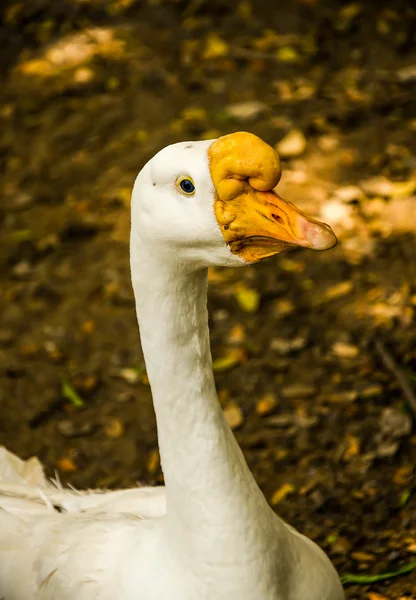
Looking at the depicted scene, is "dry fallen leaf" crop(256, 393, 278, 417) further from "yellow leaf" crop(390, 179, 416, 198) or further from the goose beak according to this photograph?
the goose beak

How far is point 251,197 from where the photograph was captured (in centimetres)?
175

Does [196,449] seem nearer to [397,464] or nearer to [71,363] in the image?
[397,464]

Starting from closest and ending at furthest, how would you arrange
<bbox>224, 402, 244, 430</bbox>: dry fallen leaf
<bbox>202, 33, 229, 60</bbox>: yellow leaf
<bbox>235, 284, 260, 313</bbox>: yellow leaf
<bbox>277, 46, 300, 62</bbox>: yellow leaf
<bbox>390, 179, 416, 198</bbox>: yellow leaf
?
<bbox>224, 402, 244, 430</bbox>: dry fallen leaf < <bbox>235, 284, 260, 313</bbox>: yellow leaf < <bbox>390, 179, 416, 198</bbox>: yellow leaf < <bbox>277, 46, 300, 62</bbox>: yellow leaf < <bbox>202, 33, 229, 60</bbox>: yellow leaf

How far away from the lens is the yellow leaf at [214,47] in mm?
6012

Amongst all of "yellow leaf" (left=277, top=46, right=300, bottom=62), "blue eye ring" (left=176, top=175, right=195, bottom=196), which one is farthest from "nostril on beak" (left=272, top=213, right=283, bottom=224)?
"yellow leaf" (left=277, top=46, right=300, bottom=62)

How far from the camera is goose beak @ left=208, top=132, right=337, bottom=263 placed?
1.71m

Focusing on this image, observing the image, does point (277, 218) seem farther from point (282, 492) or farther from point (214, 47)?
point (214, 47)

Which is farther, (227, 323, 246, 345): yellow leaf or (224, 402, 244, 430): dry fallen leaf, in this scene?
(227, 323, 246, 345): yellow leaf

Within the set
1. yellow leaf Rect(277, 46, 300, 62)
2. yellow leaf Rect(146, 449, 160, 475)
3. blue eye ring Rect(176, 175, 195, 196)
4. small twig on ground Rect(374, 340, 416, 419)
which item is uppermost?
blue eye ring Rect(176, 175, 195, 196)

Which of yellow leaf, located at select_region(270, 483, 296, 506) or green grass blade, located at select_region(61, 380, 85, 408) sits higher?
green grass blade, located at select_region(61, 380, 85, 408)

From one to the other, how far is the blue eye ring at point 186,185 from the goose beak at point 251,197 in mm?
54

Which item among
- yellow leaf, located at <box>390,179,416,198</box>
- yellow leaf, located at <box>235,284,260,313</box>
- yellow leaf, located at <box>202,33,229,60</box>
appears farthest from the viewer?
yellow leaf, located at <box>202,33,229,60</box>

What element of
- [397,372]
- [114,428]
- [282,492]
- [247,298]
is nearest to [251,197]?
[282,492]

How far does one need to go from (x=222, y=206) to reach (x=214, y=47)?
463 centimetres
